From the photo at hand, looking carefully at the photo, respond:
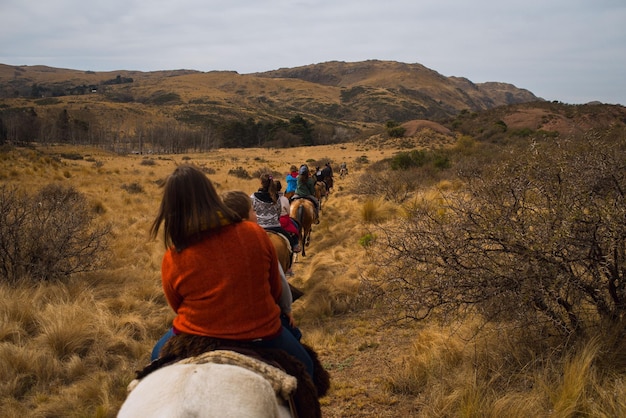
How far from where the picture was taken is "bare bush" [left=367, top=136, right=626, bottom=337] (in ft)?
10.9

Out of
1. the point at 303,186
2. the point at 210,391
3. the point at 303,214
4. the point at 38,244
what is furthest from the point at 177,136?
the point at 210,391

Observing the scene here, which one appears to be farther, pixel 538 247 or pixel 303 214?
pixel 303 214

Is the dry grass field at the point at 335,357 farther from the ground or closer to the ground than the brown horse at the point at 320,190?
closer to the ground

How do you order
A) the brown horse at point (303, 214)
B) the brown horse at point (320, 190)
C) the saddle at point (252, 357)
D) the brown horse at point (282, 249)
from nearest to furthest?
the saddle at point (252, 357)
the brown horse at point (282, 249)
the brown horse at point (303, 214)
the brown horse at point (320, 190)

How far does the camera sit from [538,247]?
329 centimetres

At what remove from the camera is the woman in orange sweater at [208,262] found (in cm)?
230

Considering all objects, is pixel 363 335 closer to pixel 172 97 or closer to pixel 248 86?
pixel 172 97

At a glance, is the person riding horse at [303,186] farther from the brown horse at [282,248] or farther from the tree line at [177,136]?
the tree line at [177,136]

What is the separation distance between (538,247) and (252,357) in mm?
2450

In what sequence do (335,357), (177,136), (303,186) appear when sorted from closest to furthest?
(335,357)
(303,186)
(177,136)

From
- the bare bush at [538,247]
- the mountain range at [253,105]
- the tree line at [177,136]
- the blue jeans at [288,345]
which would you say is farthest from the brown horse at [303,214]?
the tree line at [177,136]

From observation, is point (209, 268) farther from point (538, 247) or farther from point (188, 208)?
point (538, 247)

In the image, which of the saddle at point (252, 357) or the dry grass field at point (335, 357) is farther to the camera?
the dry grass field at point (335, 357)

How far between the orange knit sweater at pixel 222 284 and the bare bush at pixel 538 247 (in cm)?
Result: 203
